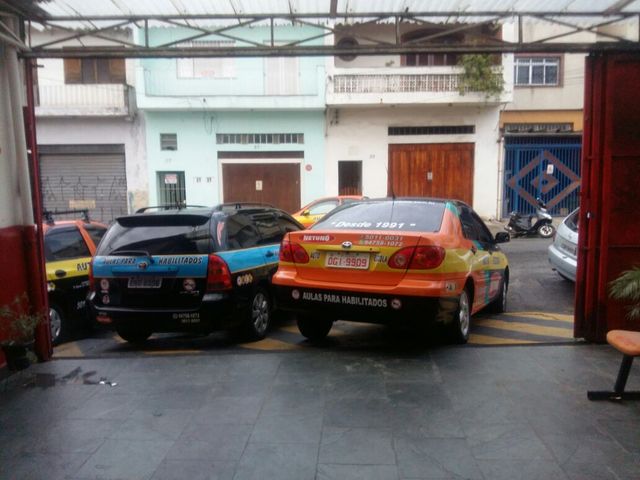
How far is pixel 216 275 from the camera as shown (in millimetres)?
5613

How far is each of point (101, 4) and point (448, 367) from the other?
5041 millimetres

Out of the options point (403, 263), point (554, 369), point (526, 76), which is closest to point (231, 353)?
point (403, 263)

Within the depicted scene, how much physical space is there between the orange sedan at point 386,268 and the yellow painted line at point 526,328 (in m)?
0.99

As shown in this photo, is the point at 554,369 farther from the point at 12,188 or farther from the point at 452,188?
the point at 452,188

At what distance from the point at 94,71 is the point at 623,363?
2051 centimetres

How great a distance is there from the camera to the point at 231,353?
5.67 m

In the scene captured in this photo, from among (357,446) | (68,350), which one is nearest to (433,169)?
(68,350)

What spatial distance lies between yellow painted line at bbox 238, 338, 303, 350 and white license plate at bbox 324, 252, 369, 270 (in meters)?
1.16

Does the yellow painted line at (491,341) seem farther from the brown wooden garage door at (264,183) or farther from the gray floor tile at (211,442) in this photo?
the brown wooden garage door at (264,183)

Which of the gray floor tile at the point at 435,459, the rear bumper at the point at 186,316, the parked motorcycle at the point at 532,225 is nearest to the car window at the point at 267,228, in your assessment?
the rear bumper at the point at 186,316

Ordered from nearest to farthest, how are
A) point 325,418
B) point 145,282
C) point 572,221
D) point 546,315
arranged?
point 325,418 < point 145,282 < point 546,315 < point 572,221

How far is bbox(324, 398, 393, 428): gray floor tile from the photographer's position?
3.80m

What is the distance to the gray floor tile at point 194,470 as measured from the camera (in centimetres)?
315

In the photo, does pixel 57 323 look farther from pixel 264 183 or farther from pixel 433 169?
pixel 433 169
